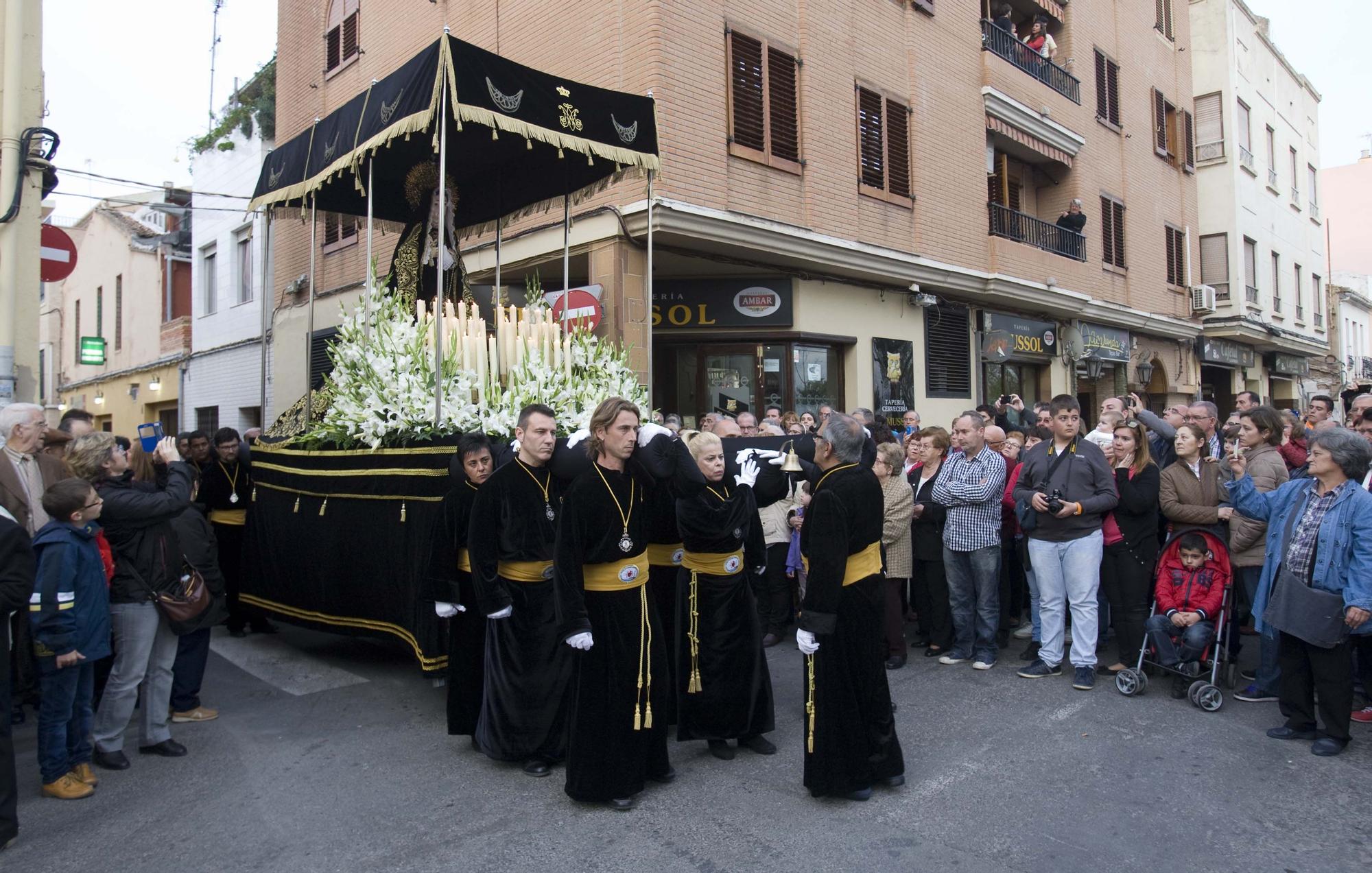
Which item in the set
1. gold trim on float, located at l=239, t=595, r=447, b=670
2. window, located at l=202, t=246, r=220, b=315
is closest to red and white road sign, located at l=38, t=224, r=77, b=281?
gold trim on float, located at l=239, t=595, r=447, b=670

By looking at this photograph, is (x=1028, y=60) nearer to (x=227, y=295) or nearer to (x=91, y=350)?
(x=227, y=295)

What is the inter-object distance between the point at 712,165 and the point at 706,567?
7.06 m

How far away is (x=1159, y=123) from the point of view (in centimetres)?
2109

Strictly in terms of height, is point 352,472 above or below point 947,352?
below

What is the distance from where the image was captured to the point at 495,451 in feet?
18.6

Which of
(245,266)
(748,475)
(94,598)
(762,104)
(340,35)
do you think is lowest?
(94,598)

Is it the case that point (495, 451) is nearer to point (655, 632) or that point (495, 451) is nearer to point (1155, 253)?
point (655, 632)

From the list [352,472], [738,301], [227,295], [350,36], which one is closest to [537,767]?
[352,472]

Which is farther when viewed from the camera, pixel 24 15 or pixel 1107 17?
pixel 1107 17

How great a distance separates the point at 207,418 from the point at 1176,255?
22457 mm

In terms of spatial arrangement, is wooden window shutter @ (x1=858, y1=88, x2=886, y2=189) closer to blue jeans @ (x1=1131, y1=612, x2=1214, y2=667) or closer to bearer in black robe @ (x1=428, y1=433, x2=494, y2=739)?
blue jeans @ (x1=1131, y1=612, x2=1214, y2=667)

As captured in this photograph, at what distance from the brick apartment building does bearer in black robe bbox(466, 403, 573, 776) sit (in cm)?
299

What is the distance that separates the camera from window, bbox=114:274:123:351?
23.9 m

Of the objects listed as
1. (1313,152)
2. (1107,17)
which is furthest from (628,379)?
(1313,152)
